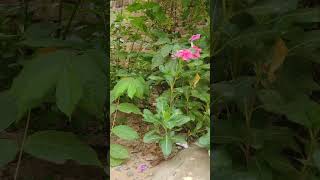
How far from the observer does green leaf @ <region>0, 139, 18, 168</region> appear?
0.53 metres

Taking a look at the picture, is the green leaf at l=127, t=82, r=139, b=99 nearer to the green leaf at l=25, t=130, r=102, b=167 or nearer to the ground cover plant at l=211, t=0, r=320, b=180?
the ground cover plant at l=211, t=0, r=320, b=180

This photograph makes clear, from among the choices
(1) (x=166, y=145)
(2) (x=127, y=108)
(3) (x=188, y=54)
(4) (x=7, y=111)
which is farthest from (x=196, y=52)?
(4) (x=7, y=111)

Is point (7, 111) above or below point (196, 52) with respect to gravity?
above

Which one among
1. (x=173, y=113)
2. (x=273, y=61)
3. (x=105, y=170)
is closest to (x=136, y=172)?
(x=173, y=113)

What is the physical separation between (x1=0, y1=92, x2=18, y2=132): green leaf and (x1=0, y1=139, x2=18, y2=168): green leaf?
0.08ft

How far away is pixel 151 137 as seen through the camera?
80.0 inches

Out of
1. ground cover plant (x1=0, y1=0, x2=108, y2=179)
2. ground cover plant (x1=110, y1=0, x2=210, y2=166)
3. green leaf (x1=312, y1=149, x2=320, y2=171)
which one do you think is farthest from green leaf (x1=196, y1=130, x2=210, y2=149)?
green leaf (x1=312, y1=149, x2=320, y2=171)

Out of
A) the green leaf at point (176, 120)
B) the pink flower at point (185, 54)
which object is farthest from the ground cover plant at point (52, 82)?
the pink flower at point (185, 54)

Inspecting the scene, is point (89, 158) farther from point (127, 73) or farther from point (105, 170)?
point (127, 73)

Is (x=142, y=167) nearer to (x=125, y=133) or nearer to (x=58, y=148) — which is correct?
(x=125, y=133)

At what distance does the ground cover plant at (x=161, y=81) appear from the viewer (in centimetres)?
203

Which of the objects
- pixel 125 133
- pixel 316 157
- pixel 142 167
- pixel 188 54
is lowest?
pixel 142 167

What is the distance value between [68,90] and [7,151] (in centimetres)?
12

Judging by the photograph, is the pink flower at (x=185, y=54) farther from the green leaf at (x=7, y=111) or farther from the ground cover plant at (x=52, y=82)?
the green leaf at (x=7, y=111)
